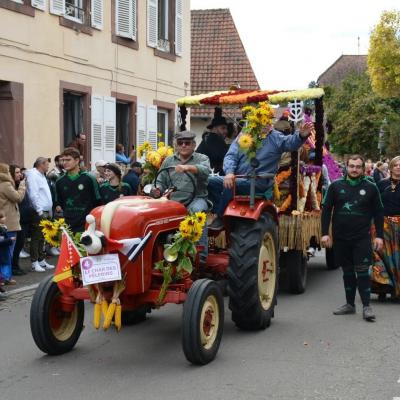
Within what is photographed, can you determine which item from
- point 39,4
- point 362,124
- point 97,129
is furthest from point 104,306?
point 362,124

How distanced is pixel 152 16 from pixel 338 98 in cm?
3592

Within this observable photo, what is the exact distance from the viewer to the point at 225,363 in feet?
20.5

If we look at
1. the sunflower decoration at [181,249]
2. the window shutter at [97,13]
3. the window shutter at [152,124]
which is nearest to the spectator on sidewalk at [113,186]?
the sunflower decoration at [181,249]

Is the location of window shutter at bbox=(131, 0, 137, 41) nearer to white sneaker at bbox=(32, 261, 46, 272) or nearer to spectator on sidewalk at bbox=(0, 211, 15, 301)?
white sneaker at bbox=(32, 261, 46, 272)

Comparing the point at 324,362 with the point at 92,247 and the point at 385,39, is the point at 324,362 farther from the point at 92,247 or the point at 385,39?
the point at 385,39

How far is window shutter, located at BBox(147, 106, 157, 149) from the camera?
780 inches

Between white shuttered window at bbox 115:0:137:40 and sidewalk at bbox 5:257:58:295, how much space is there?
7481 mm

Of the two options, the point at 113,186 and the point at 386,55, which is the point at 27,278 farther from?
the point at 386,55

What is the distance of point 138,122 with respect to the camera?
1936 centimetres

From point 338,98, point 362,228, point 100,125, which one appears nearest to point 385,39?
point 338,98

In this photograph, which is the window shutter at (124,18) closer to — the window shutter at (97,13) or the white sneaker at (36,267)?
the window shutter at (97,13)

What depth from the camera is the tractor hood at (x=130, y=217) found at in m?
6.03

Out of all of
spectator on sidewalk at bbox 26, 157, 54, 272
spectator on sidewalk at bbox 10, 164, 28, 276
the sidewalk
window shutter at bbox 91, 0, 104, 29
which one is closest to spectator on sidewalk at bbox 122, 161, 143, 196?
spectator on sidewalk at bbox 26, 157, 54, 272

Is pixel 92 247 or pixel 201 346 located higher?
pixel 92 247
